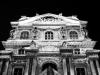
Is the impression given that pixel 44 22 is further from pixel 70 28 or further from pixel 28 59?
pixel 28 59

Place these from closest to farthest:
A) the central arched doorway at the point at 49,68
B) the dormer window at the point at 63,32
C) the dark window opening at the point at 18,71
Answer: the central arched doorway at the point at 49,68 → the dark window opening at the point at 18,71 → the dormer window at the point at 63,32

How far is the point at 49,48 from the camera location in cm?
3416

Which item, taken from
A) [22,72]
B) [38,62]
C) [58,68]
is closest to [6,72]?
[22,72]

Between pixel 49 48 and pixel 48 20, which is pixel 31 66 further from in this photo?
pixel 48 20

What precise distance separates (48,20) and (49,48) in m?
7.71

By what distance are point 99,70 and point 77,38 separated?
803 cm

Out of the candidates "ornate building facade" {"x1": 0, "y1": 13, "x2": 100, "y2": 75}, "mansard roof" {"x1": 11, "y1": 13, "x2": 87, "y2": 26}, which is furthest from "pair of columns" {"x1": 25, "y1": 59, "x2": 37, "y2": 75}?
"mansard roof" {"x1": 11, "y1": 13, "x2": 87, "y2": 26}

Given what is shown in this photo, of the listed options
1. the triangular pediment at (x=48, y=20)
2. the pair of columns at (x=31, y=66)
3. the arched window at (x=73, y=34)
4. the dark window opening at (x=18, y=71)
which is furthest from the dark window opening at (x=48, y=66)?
the triangular pediment at (x=48, y=20)

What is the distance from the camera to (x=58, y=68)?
31516mm

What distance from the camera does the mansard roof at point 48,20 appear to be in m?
39.5

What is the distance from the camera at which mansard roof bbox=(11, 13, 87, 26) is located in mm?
39531

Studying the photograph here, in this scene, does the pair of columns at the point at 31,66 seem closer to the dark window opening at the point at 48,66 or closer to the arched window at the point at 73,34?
the dark window opening at the point at 48,66

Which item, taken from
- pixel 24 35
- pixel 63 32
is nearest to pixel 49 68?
pixel 63 32

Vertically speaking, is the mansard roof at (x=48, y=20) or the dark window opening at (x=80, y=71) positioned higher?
the mansard roof at (x=48, y=20)
